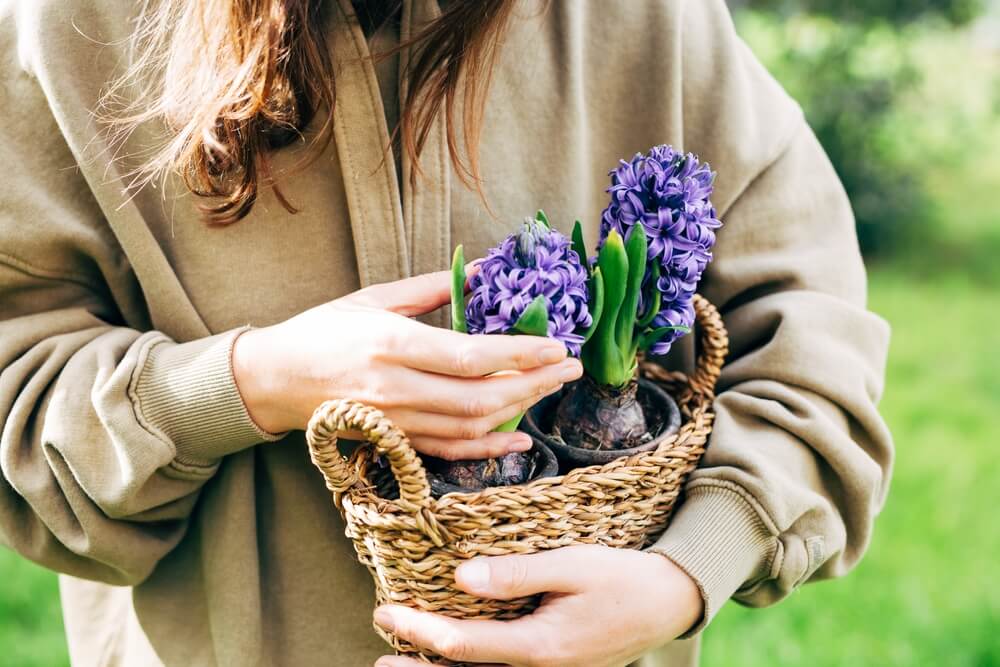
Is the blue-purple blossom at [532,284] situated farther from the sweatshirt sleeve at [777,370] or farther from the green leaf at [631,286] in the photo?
the sweatshirt sleeve at [777,370]

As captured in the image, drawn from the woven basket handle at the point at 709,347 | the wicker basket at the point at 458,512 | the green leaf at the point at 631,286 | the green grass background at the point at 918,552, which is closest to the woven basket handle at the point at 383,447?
the wicker basket at the point at 458,512

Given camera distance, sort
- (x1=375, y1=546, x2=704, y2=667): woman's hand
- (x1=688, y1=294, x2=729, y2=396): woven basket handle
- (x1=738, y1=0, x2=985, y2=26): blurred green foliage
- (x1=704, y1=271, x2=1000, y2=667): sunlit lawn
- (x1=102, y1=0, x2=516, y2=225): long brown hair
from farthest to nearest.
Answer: (x1=738, y1=0, x2=985, y2=26): blurred green foliage, (x1=704, y1=271, x2=1000, y2=667): sunlit lawn, (x1=688, y1=294, x2=729, y2=396): woven basket handle, (x1=102, y1=0, x2=516, y2=225): long brown hair, (x1=375, y1=546, x2=704, y2=667): woman's hand

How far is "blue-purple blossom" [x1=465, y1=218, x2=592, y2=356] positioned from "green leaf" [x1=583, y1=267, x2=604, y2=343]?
0.05ft

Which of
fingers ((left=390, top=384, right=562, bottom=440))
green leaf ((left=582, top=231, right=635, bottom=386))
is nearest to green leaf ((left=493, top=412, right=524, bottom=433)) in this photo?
fingers ((left=390, top=384, right=562, bottom=440))

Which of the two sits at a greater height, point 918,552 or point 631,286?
point 631,286

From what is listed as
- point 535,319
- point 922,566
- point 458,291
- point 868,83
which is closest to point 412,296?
point 458,291

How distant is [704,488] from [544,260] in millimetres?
436

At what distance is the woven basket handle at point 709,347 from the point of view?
1.31m

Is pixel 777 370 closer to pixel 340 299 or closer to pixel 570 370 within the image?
pixel 570 370

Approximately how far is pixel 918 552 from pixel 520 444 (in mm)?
2610

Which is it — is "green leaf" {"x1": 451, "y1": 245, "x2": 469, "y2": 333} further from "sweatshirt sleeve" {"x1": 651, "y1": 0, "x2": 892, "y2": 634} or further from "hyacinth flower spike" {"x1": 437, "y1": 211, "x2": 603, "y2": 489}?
"sweatshirt sleeve" {"x1": 651, "y1": 0, "x2": 892, "y2": 634}

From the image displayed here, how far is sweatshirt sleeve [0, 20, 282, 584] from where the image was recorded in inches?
47.8

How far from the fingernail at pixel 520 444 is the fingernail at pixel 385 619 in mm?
262

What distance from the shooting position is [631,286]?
113cm
